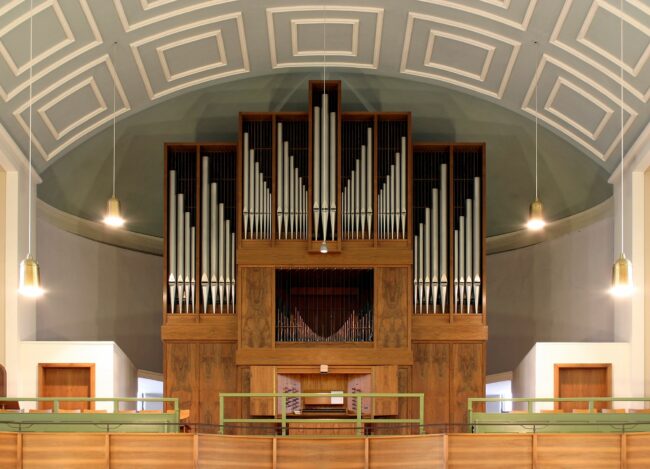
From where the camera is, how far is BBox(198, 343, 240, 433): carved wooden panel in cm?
1762

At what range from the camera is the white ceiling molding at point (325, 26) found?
1758 cm

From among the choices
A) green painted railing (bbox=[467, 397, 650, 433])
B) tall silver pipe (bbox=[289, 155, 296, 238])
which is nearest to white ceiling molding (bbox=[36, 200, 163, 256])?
tall silver pipe (bbox=[289, 155, 296, 238])

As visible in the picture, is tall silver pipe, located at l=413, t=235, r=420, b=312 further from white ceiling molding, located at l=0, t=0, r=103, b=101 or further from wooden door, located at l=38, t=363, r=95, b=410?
white ceiling molding, located at l=0, t=0, r=103, b=101

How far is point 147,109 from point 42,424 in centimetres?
715

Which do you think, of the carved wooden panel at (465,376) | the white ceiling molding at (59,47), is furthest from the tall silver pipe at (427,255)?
the white ceiling molding at (59,47)

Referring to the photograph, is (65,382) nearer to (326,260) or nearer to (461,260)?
(326,260)

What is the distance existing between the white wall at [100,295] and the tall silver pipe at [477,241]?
5.50m

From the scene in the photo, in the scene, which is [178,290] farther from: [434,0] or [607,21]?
[607,21]

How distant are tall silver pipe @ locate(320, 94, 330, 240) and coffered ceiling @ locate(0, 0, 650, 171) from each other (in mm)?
Answer: 1341

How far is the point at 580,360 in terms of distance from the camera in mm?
17547

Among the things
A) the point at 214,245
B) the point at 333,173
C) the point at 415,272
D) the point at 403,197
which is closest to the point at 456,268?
the point at 415,272

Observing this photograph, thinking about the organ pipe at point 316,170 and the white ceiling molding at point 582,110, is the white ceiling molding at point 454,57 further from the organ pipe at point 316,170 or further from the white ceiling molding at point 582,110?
the organ pipe at point 316,170

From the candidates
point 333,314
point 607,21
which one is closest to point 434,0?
point 607,21

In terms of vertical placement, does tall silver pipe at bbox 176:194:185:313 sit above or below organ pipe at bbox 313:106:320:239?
below
